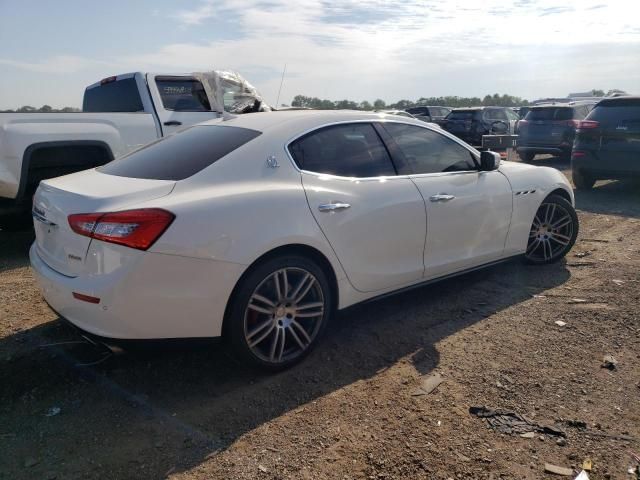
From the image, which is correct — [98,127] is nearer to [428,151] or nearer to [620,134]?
[428,151]

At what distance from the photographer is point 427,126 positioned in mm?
4312

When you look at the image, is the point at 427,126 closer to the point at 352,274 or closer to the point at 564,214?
the point at 352,274

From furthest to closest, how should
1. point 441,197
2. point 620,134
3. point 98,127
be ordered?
1. point 620,134
2. point 98,127
3. point 441,197

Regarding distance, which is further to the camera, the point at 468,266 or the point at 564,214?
the point at 564,214

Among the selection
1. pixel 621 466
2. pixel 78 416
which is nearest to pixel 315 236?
pixel 78 416

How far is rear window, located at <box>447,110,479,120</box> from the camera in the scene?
59.4 ft

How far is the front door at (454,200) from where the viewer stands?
13.2ft

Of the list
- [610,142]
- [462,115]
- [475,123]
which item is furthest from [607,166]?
[462,115]

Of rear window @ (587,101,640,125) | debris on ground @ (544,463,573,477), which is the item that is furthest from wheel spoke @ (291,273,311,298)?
rear window @ (587,101,640,125)

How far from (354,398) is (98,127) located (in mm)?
4380

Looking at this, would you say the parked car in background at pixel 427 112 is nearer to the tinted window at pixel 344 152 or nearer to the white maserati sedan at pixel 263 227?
the white maserati sedan at pixel 263 227

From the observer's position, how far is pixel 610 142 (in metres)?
8.73

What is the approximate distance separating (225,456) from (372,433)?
739 millimetres

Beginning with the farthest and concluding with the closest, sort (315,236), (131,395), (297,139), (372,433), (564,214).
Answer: (564,214) → (297,139) → (315,236) → (131,395) → (372,433)
